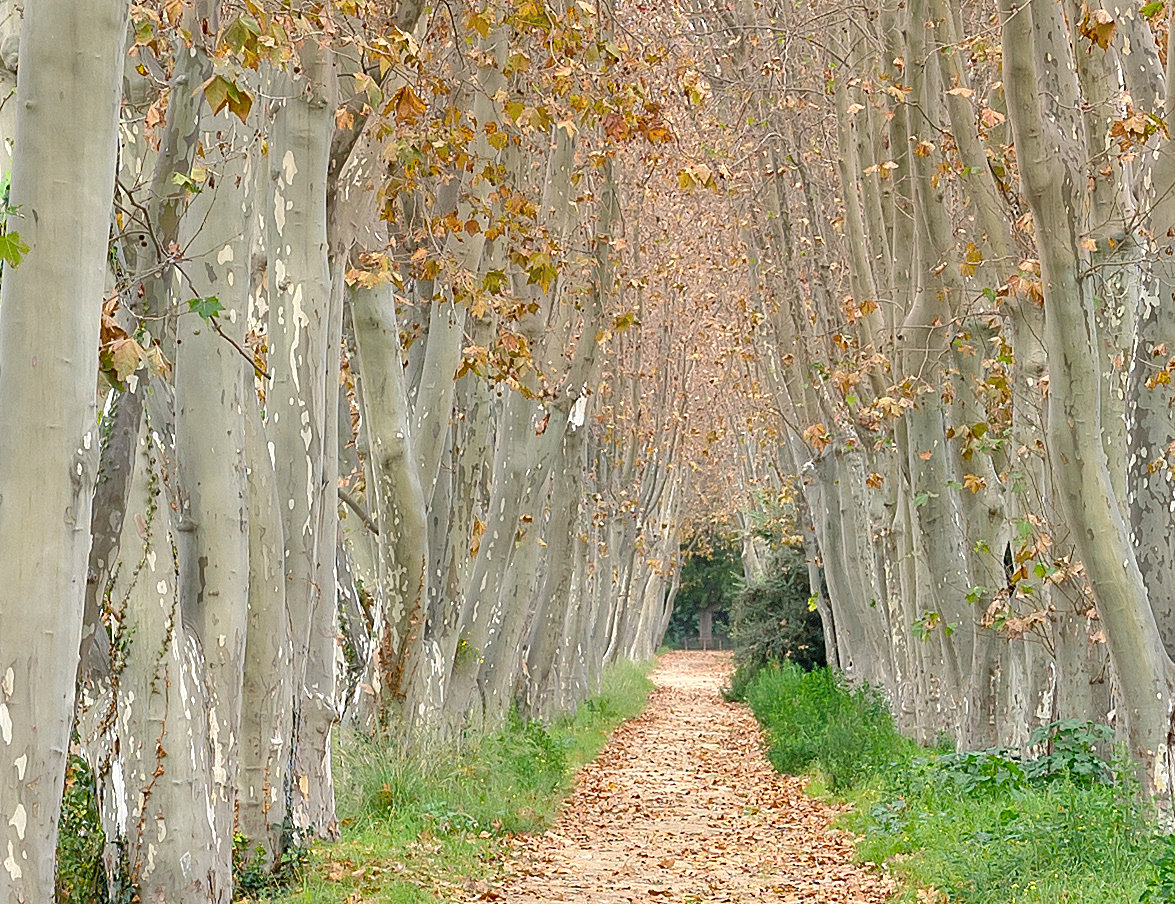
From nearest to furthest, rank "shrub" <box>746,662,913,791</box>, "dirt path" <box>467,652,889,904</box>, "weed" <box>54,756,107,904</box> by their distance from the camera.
Answer: "weed" <box>54,756,107,904</box> < "dirt path" <box>467,652,889,904</box> < "shrub" <box>746,662,913,791</box>

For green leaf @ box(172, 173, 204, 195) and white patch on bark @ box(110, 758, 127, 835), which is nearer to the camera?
green leaf @ box(172, 173, 204, 195)

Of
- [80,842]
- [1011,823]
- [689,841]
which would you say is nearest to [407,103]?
[80,842]

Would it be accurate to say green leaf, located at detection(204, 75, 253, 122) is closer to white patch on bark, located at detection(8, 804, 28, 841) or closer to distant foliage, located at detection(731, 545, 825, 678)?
white patch on bark, located at detection(8, 804, 28, 841)

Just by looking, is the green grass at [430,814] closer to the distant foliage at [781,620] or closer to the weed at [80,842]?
the weed at [80,842]

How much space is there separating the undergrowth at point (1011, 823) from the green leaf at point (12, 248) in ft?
16.4

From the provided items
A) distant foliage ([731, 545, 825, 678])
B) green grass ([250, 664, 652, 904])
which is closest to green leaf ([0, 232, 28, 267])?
green grass ([250, 664, 652, 904])

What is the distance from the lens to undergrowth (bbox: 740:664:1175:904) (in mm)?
7227

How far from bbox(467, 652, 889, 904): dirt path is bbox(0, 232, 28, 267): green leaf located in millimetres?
6119

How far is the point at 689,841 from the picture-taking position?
12359 mm

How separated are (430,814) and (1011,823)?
424cm

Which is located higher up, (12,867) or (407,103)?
(407,103)

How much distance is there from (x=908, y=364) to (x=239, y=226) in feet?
22.7

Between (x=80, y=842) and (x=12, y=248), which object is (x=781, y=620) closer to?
(x=80, y=842)

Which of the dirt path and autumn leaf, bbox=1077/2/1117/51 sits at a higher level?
autumn leaf, bbox=1077/2/1117/51
